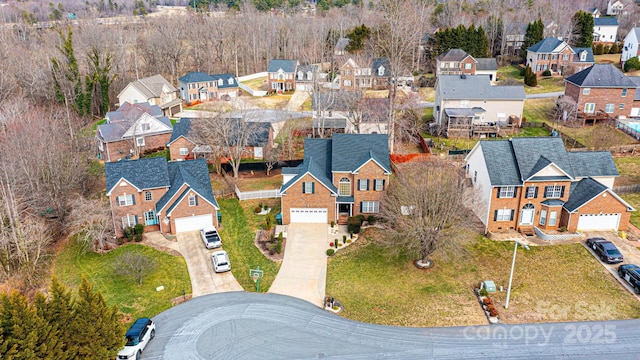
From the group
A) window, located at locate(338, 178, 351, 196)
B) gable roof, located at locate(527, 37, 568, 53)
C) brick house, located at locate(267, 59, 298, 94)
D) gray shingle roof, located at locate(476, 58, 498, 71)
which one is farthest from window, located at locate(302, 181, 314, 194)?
gable roof, located at locate(527, 37, 568, 53)

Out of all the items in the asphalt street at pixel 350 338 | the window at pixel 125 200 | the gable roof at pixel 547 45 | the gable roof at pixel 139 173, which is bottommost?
the asphalt street at pixel 350 338

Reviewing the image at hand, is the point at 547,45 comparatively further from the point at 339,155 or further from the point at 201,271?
the point at 201,271

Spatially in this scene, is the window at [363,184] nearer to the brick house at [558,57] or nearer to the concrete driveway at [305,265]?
the concrete driveway at [305,265]

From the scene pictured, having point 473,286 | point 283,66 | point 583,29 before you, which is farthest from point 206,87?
point 583,29

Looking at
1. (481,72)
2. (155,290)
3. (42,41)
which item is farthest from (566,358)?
(42,41)

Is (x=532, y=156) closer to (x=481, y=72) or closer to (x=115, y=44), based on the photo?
(x=481, y=72)

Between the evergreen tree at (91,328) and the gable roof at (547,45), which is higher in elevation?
the gable roof at (547,45)

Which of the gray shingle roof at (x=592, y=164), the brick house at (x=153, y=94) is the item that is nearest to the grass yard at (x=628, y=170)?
the gray shingle roof at (x=592, y=164)
